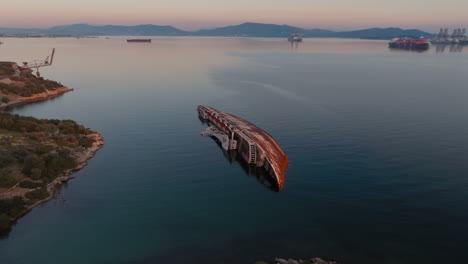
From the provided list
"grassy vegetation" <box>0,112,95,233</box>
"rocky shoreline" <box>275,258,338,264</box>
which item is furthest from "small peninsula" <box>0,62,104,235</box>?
"rocky shoreline" <box>275,258,338,264</box>

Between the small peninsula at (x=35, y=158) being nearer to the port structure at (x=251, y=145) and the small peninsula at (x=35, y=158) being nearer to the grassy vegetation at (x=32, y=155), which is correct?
the grassy vegetation at (x=32, y=155)

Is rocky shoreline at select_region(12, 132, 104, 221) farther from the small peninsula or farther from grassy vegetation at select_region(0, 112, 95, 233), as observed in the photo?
grassy vegetation at select_region(0, 112, 95, 233)

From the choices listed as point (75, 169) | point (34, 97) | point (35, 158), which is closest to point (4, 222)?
point (35, 158)

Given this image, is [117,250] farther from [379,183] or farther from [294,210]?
[379,183]

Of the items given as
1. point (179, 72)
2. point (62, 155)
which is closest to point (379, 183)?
point (62, 155)

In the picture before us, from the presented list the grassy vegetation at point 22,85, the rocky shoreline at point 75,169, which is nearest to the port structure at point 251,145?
the rocky shoreline at point 75,169

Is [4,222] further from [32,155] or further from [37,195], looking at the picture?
[32,155]
